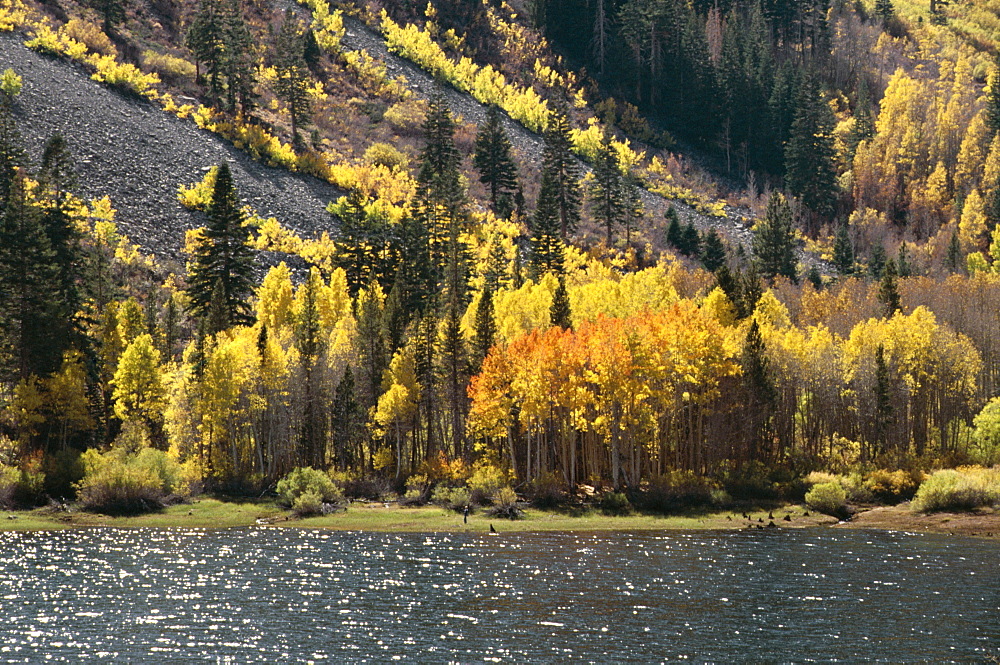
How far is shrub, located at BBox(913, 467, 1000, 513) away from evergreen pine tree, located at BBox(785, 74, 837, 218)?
106605mm

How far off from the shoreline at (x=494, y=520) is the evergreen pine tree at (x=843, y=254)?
75.1 meters

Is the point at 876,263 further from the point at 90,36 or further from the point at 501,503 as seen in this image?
the point at 90,36

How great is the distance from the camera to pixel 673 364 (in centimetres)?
7644

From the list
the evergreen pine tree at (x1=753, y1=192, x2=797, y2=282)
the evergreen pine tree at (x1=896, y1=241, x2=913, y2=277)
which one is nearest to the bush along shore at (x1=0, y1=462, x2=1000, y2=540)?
the evergreen pine tree at (x1=753, y1=192, x2=797, y2=282)

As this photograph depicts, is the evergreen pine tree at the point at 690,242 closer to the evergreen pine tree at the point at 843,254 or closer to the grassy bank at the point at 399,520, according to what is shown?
the evergreen pine tree at the point at 843,254

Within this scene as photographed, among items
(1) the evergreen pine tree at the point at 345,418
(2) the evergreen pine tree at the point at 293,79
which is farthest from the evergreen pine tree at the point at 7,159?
(2) the evergreen pine tree at the point at 293,79

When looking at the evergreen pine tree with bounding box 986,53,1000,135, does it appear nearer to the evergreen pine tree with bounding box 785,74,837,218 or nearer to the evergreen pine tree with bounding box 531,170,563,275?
the evergreen pine tree with bounding box 785,74,837,218

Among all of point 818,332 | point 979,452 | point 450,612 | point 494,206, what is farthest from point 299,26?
point 450,612

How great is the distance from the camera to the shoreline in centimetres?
6631

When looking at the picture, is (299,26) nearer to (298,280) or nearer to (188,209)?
(188,209)

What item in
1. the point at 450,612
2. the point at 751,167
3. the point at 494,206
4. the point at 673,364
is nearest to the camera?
the point at 450,612

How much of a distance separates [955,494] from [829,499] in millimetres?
7894

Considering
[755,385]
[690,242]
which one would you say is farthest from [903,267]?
[755,385]

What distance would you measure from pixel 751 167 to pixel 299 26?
265ft
